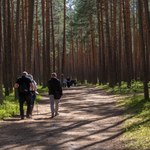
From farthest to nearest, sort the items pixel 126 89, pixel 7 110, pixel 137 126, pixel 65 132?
pixel 126 89 < pixel 7 110 < pixel 137 126 < pixel 65 132

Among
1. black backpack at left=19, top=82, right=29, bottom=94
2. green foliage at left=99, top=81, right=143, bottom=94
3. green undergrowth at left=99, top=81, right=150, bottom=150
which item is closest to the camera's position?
green undergrowth at left=99, top=81, right=150, bottom=150

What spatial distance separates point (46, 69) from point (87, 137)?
2490 centimetres

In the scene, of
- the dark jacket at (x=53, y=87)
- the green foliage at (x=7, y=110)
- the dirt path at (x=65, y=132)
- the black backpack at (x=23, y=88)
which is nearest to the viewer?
the dirt path at (x=65, y=132)

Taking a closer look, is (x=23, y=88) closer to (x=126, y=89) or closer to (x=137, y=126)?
(x=137, y=126)

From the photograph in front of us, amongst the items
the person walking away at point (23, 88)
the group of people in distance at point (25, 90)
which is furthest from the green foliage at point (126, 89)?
the person walking away at point (23, 88)

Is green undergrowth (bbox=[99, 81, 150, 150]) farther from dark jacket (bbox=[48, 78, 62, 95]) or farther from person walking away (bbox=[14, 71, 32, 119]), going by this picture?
person walking away (bbox=[14, 71, 32, 119])

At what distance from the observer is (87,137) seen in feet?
34.8

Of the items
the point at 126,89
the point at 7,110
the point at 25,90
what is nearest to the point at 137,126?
the point at 25,90

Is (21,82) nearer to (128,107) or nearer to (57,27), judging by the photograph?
(128,107)

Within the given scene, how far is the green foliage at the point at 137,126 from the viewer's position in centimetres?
931

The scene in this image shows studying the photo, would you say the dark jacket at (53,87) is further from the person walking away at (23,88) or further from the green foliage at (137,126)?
the green foliage at (137,126)

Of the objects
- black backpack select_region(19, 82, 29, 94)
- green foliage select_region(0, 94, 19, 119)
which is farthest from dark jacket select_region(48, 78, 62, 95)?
green foliage select_region(0, 94, 19, 119)

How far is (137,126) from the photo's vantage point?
11.8 m

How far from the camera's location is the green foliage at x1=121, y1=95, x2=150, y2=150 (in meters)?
9.31
